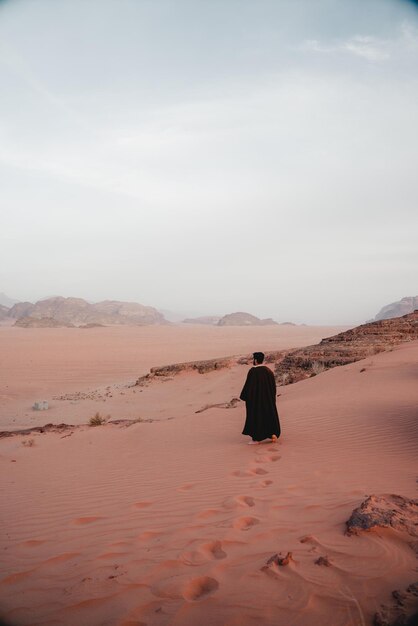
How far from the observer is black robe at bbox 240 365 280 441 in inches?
280

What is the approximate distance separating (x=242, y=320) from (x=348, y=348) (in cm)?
9241

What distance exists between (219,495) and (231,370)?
15.3m

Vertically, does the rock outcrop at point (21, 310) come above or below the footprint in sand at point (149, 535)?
above

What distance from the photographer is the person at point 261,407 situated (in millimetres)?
7121

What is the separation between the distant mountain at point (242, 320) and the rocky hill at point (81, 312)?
64.3 ft

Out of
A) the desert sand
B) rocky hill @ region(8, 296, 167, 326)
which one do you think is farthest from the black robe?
rocky hill @ region(8, 296, 167, 326)

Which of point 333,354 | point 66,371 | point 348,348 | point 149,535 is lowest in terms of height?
point 66,371

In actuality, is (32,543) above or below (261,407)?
below

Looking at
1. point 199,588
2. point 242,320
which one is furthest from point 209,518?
point 242,320

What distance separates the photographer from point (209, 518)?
395cm

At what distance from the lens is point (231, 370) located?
19891 millimetres

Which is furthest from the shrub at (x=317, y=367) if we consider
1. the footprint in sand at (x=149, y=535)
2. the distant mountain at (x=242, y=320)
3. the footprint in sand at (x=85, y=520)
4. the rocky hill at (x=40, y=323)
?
the distant mountain at (x=242, y=320)

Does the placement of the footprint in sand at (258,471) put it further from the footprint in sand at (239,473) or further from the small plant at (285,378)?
the small plant at (285,378)

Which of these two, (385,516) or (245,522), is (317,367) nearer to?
(245,522)
